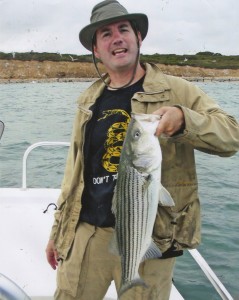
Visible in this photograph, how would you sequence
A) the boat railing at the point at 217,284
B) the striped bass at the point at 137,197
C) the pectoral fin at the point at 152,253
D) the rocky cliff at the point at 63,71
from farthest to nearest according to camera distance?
1. the rocky cliff at the point at 63,71
2. the boat railing at the point at 217,284
3. the pectoral fin at the point at 152,253
4. the striped bass at the point at 137,197

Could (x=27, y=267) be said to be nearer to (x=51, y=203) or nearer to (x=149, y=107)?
(x=51, y=203)

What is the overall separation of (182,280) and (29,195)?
2.31 meters

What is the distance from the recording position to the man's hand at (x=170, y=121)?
244 cm

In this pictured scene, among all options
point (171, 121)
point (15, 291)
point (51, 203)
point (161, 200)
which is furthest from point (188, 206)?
point (51, 203)

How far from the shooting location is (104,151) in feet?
10.0

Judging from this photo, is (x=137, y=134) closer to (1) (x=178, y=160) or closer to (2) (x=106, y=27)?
(1) (x=178, y=160)

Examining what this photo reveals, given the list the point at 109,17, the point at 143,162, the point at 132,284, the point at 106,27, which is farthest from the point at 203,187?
the point at 143,162

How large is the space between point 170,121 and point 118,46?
781 millimetres

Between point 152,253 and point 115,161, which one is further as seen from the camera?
point 115,161

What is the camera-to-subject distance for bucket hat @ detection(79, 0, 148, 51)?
118 inches

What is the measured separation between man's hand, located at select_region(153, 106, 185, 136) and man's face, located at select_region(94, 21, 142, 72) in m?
0.63

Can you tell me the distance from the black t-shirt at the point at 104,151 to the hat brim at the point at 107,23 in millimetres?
422

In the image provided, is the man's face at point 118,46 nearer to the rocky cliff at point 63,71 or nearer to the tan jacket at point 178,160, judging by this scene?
the tan jacket at point 178,160

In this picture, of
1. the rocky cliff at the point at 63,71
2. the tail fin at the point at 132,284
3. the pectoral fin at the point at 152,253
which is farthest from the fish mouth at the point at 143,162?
the rocky cliff at the point at 63,71
